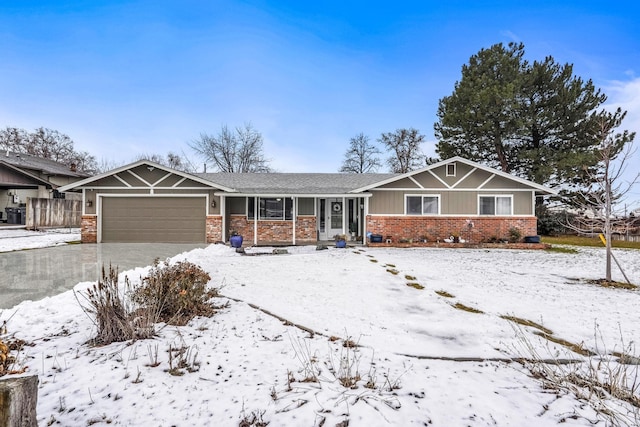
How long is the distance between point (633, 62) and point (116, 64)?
84.7 ft

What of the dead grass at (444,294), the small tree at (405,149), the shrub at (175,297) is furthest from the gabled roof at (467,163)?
the small tree at (405,149)

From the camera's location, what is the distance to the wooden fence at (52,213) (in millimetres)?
17109

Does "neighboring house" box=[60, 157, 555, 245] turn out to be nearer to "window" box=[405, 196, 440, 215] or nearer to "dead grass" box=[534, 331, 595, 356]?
"window" box=[405, 196, 440, 215]

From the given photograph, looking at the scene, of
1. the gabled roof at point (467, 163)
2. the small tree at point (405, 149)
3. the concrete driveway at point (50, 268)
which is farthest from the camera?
the small tree at point (405, 149)

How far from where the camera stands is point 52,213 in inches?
721

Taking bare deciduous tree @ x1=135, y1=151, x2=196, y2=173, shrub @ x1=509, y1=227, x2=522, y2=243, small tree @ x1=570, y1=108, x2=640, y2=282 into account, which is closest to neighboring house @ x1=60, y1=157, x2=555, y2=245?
shrub @ x1=509, y1=227, x2=522, y2=243

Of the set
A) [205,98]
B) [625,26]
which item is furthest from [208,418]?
[205,98]

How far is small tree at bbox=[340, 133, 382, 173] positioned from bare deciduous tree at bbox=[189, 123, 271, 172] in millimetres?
8700

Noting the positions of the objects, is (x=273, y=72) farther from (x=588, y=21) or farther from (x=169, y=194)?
(x=588, y=21)

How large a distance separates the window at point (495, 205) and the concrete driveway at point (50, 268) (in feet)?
41.6

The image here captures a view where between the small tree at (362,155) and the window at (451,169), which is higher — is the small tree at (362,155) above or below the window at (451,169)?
above

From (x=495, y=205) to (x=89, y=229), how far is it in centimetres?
1758

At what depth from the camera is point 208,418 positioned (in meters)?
2.24

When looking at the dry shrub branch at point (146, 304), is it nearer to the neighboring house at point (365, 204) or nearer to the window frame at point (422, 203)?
the neighboring house at point (365, 204)
